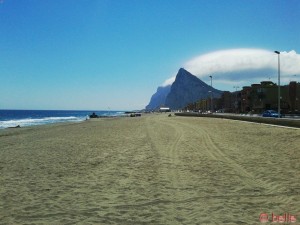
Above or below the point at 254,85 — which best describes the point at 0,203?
below

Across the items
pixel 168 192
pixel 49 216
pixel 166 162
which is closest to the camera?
pixel 49 216

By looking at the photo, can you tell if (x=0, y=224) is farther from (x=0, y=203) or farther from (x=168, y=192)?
(x=168, y=192)

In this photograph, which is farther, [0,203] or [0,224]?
[0,203]

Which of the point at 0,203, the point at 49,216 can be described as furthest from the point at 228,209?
the point at 0,203

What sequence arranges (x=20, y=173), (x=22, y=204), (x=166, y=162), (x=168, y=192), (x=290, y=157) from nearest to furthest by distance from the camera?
(x=22, y=204) < (x=168, y=192) < (x=20, y=173) < (x=166, y=162) < (x=290, y=157)

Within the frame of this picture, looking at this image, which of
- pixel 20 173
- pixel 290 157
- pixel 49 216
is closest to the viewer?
pixel 49 216

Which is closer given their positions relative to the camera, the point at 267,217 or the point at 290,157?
the point at 267,217

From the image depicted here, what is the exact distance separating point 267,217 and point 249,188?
2.65 metres

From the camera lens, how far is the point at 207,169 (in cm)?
1271

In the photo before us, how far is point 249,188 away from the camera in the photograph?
9406 mm

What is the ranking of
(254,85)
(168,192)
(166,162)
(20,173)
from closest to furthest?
(168,192), (20,173), (166,162), (254,85)

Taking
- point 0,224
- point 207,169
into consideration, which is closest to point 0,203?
point 0,224

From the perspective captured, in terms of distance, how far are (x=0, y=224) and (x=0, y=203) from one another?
1.76 metres

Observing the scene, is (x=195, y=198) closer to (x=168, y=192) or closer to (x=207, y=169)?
(x=168, y=192)
